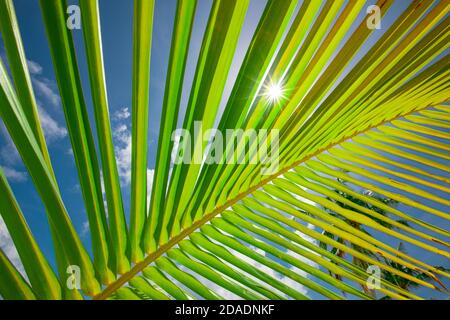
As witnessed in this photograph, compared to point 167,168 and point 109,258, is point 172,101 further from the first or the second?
point 109,258

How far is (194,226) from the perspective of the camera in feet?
2.84

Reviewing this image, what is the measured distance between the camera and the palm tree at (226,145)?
532mm

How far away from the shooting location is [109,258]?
66 cm

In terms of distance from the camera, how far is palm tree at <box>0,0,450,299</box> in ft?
1.74

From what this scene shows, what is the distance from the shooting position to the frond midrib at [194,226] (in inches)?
26.5

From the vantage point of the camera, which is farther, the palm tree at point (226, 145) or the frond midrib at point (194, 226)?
the frond midrib at point (194, 226)

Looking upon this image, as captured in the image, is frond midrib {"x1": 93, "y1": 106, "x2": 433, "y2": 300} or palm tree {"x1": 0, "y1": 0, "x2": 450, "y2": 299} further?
frond midrib {"x1": 93, "y1": 106, "x2": 433, "y2": 300}

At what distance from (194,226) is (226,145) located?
25 cm

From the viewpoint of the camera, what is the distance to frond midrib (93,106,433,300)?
26.5 inches

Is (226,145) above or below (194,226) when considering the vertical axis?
above
